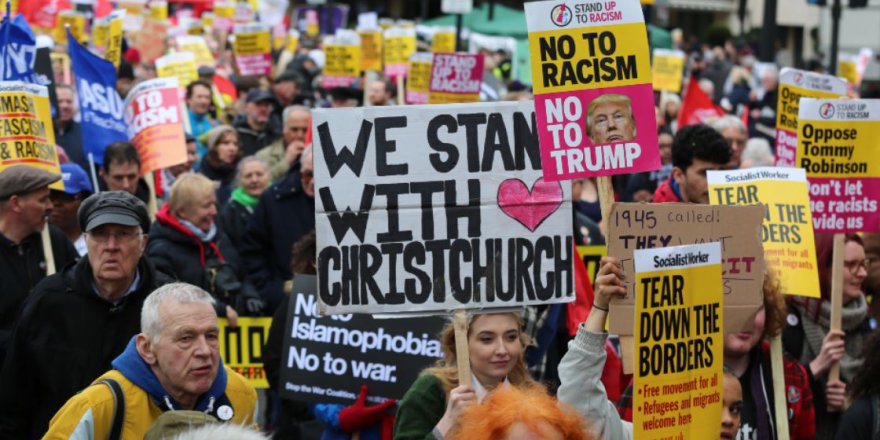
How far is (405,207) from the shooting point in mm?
5156

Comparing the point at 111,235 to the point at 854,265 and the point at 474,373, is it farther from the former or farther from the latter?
the point at 854,265

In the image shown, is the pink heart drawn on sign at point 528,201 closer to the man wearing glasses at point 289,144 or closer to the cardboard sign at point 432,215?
the cardboard sign at point 432,215

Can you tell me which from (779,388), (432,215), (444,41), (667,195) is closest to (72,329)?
(432,215)

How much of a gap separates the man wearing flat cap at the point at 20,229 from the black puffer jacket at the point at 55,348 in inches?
33.3

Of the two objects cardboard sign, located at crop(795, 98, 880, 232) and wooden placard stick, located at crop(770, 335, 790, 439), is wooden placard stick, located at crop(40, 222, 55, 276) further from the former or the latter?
cardboard sign, located at crop(795, 98, 880, 232)

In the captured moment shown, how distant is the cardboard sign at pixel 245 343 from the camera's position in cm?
831

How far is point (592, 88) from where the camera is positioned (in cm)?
529

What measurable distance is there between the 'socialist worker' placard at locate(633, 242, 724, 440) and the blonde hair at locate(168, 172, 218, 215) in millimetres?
3999

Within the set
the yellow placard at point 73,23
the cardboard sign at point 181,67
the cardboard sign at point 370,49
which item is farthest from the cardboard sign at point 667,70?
the yellow placard at point 73,23

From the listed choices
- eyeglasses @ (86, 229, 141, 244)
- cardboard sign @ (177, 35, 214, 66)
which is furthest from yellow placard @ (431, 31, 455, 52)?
eyeglasses @ (86, 229, 141, 244)

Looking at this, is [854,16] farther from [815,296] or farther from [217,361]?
[217,361]

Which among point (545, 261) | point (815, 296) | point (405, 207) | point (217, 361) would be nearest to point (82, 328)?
point (217, 361)

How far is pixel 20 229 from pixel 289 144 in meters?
4.87

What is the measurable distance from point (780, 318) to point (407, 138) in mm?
1801
